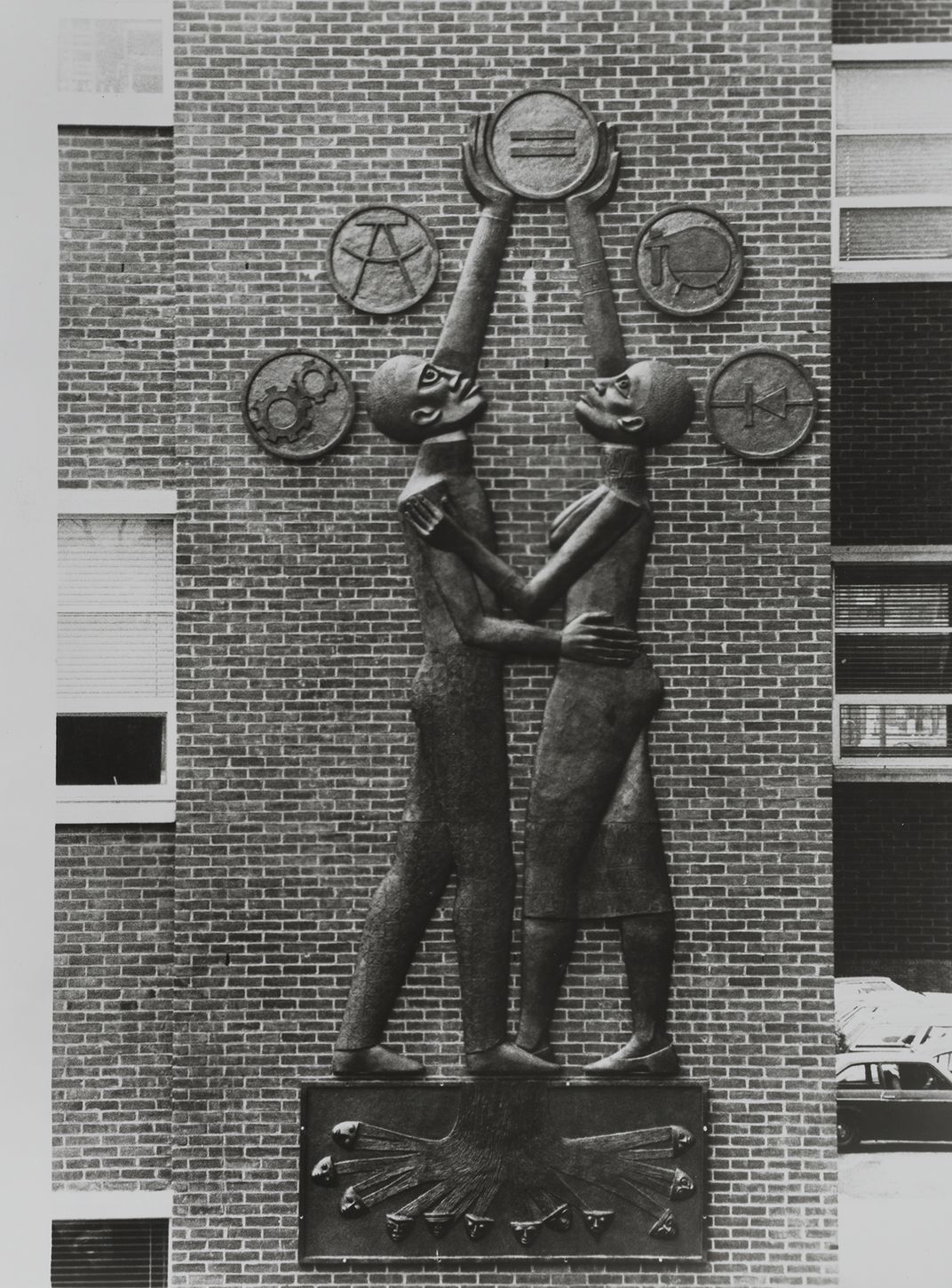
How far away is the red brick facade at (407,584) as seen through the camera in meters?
7.84

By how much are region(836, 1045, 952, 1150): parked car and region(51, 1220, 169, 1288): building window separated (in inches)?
194

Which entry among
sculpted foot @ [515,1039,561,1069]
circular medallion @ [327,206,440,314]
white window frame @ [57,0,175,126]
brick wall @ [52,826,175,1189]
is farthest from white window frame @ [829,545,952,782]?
white window frame @ [57,0,175,126]

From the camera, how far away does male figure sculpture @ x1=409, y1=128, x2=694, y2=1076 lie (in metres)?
7.75

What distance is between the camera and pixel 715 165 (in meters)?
8.06

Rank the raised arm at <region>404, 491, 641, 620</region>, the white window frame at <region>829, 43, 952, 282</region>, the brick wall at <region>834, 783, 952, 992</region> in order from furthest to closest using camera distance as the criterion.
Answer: the brick wall at <region>834, 783, 952, 992</region>, the white window frame at <region>829, 43, 952, 282</region>, the raised arm at <region>404, 491, 641, 620</region>

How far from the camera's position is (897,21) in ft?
29.8

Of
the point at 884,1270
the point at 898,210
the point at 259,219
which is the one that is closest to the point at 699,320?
the point at 898,210

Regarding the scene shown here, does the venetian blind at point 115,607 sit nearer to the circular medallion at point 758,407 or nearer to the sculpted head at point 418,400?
the sculpted head at point 418,400

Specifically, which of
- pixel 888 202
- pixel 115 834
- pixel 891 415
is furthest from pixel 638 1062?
pixel 888 202

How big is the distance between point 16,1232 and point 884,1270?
5652 millimetres

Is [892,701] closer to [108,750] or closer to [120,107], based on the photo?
[108,750]

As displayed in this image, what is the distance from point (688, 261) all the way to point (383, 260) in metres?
1.96

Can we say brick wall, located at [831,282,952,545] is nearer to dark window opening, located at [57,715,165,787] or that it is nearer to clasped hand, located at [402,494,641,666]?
clasped hand, located at [402,494,641,666]

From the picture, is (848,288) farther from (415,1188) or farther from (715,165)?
(415,1188)
